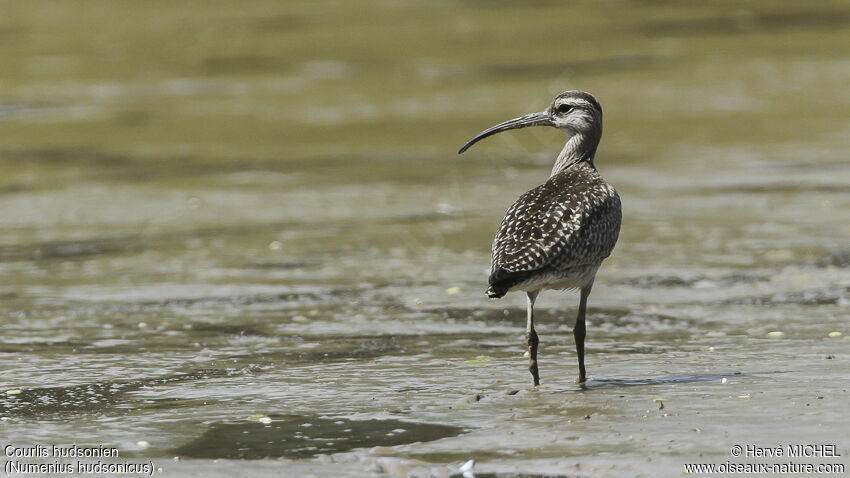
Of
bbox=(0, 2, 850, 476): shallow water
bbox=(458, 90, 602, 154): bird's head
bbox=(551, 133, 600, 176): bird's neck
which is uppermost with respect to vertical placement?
bbox=(458, 90, 602, 154): bird's head

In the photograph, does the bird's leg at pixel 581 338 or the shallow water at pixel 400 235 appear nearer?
the shallow water at pixel 400 235

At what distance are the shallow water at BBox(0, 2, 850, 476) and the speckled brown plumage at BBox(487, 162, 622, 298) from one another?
26.7 inches

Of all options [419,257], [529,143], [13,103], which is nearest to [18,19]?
[13,103]

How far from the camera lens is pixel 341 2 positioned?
32.5 meters

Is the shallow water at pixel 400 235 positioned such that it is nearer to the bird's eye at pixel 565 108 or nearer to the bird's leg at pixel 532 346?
the bird's leg at pixel 532 346

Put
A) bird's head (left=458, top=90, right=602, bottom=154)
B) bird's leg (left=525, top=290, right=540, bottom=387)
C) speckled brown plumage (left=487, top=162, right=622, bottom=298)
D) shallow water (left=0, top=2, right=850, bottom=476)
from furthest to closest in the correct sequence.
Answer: bird's head (left=458, top=90, right=602, bottom=154), bird's leg (left=525, top=290, right=540, bottom=387), speckled brown plumage (left=487, top=162, right=622, bottom=298), shallow water (left=0, top=2, right=850, bottom=476)

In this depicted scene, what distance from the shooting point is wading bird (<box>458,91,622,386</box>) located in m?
8.23

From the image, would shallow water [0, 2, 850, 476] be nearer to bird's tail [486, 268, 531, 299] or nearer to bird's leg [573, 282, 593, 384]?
bird's leg [573, 282, 593, 384]

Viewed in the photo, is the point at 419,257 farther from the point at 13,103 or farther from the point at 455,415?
the point at 13,103

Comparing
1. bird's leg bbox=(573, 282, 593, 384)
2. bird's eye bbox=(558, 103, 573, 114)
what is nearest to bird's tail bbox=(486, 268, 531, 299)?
bird's leg bbox=(573, 282, 593, 384)

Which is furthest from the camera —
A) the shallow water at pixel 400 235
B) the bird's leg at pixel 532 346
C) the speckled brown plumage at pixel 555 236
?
the bird's leg at pixel 532 346

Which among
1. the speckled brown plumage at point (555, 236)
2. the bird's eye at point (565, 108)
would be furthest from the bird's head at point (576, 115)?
the speckled brown plumage at point (555, 236)

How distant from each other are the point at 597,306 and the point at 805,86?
1370 cm

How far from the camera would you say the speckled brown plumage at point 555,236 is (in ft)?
26.9
